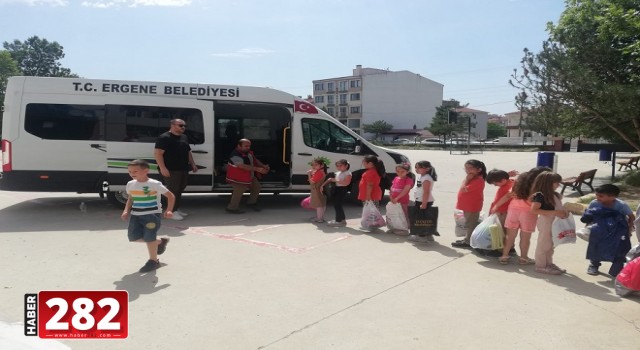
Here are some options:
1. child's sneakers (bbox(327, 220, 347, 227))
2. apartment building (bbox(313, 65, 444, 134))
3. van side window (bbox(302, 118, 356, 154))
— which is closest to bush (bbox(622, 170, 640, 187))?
van side window (bbox(302, 118, 356, 154))

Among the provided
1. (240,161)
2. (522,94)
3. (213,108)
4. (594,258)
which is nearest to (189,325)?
(594,258)

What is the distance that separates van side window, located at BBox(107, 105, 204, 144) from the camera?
805cm

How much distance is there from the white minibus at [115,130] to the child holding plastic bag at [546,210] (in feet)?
14.6

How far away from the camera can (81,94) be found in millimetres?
7992

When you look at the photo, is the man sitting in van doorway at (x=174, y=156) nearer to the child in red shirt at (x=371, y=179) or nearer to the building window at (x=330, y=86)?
the child in red shirt at (x=371, y=179)

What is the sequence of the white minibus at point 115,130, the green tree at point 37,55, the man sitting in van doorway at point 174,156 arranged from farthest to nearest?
the green tree at point 37,55, the white minibus at point 115,130, the man sitting in van doorway at point 174,156

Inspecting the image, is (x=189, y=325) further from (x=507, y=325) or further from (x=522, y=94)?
(x=522, y=94)

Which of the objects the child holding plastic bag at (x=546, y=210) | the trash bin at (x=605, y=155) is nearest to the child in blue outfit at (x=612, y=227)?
the child holding plastic bag at (x=546, y=210)

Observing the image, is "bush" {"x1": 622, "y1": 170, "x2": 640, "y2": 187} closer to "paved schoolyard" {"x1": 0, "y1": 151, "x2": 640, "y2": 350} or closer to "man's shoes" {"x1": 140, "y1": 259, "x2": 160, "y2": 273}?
"paved schoolyard" {"x1": 0, "y1": 151, "x2": 640, "y2": 350}

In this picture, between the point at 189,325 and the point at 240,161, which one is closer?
the point at 189,325

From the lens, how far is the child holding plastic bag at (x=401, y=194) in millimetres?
6562

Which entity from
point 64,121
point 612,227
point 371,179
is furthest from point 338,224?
point 64,121

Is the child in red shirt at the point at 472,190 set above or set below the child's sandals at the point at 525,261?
above

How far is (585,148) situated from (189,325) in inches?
1982
